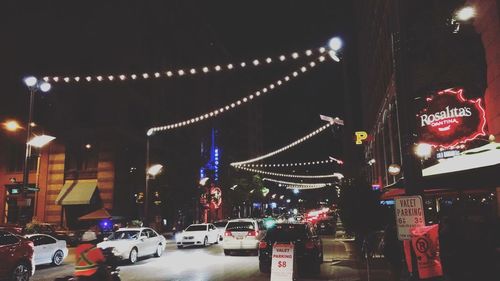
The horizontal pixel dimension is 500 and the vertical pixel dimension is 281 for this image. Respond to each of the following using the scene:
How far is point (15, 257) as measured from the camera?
13344mm

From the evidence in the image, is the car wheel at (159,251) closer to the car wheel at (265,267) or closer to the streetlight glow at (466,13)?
the car wheel at (265,267)

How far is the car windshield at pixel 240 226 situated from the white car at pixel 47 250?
7.52 m

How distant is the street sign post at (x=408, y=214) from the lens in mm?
7430

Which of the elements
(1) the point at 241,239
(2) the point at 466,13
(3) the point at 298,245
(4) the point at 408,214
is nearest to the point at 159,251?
(1) the point at 241,239

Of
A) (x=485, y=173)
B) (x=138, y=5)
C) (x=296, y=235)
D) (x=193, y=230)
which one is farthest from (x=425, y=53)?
(x=138, y=5)

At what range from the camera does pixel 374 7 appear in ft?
113

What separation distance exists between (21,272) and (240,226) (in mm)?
10637

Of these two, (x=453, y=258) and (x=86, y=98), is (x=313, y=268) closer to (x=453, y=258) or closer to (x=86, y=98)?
(x=453, y=258)

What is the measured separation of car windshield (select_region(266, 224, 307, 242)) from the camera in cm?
1523

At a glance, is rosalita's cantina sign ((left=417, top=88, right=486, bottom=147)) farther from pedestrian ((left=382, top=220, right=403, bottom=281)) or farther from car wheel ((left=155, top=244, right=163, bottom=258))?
car wheel ((left=155, top=244, right=163, bottom=258))

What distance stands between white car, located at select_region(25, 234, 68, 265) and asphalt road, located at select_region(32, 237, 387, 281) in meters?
0.36

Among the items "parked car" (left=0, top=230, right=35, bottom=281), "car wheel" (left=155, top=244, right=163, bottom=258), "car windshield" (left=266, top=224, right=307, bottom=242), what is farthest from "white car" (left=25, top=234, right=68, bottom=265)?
"car windshield" (left=266, top=224, right=307, bottom=242)

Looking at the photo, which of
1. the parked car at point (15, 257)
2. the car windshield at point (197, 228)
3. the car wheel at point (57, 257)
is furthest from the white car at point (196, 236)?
the parked car at point (15, 257)

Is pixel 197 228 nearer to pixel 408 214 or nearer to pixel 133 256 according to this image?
pixel 133 256
